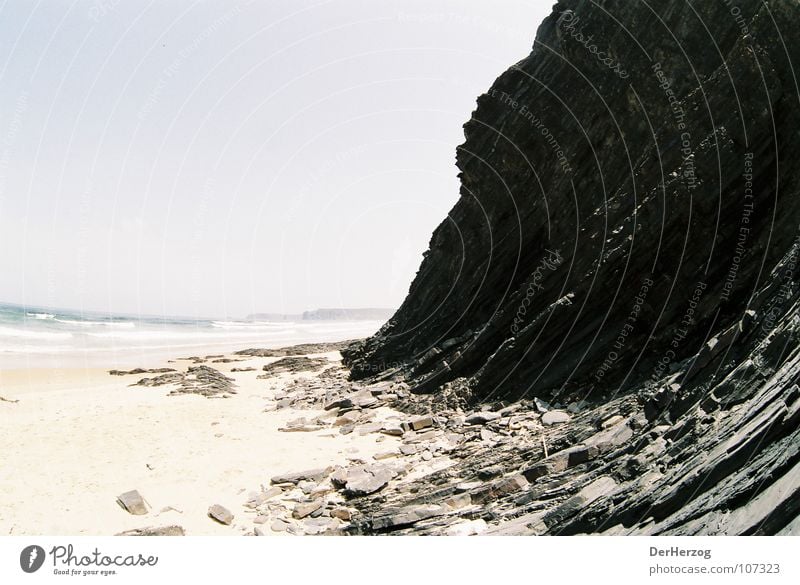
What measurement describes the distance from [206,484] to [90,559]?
21.1 feet

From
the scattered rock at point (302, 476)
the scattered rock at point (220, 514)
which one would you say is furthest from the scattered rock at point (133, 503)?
the scattered rock at point (302, 476)

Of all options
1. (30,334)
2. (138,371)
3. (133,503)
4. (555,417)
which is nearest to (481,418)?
(555,417)

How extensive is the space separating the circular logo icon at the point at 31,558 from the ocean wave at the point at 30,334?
7129 centimetres

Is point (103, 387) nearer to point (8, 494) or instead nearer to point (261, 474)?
point (8, 494)

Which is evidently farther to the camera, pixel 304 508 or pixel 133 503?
pixel 133 503

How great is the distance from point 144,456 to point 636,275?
1831 centimetres

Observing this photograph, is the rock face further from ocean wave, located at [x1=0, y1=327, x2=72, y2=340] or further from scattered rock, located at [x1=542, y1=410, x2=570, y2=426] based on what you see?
ocean wave, located at [x1=0, y1=327, x2=72, y2=340]

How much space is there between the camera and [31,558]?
26.1 feet

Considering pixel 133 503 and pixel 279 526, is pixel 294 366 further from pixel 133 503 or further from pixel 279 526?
pixel 279 526

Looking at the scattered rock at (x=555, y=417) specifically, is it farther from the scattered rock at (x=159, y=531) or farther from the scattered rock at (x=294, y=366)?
the scattered rock at (x=294, y=366)

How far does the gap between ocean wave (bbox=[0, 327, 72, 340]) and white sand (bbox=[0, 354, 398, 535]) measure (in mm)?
47553

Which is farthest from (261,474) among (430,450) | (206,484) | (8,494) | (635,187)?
(635,187)

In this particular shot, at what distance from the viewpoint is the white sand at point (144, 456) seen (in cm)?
1234

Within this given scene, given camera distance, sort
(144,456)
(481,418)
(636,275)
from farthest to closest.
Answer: (481,418) → (144,456) → (636,275)
